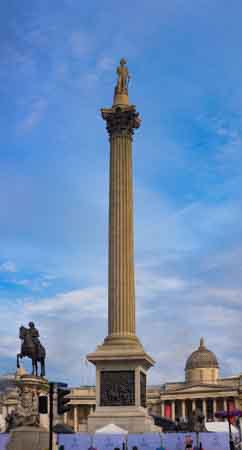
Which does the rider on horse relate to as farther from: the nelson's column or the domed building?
the domed building

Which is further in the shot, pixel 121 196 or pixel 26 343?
pixel 121 196

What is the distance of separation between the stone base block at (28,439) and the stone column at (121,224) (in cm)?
2140

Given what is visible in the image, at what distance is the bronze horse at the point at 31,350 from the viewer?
39625mm

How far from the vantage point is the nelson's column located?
49.5m

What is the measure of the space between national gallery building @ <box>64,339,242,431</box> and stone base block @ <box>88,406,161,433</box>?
81925 millimetres

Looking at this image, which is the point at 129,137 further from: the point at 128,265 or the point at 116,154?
the point at 128,265

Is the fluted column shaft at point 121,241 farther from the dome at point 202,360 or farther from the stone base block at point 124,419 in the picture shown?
the dome at point 202,360

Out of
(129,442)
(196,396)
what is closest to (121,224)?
(129,442)

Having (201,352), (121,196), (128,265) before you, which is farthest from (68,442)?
(201,352)

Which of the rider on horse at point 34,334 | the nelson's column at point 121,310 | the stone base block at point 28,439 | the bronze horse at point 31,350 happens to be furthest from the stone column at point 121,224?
the stone base block at point 28,439

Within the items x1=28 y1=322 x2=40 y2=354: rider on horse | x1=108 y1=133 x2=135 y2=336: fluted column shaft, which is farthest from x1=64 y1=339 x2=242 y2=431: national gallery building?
x1=28 y1=322 x2=40 y2=354: rider on horse

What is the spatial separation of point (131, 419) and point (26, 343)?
12.5 meters

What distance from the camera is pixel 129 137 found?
195 ft

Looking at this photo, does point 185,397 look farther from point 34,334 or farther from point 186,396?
point 34,334
